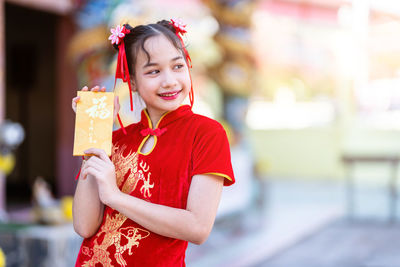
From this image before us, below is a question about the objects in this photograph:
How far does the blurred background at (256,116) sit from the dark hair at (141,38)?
0.61 meters

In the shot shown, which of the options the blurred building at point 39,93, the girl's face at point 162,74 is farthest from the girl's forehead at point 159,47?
the blurred building at point 39,93

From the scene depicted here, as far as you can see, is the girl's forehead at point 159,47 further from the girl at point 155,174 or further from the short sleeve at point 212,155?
the short sleeve at point 212,155

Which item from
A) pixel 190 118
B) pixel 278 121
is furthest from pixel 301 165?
pixel 190 118

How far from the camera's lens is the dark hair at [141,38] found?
1.21m

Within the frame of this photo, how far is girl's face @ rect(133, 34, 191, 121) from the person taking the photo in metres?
1.19

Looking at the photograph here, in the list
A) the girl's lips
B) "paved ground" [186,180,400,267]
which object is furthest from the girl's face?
"paved ground" [186,180,400,267]

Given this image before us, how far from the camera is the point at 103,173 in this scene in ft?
3.76

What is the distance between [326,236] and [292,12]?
5.46 metres

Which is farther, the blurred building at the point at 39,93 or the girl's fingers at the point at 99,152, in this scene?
the blurred building at the point at 39,93

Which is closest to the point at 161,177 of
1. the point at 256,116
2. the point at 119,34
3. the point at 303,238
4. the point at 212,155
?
the point at 212,155

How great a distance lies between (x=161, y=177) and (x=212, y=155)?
115mm

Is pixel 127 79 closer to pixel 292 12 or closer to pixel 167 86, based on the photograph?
pixel 167 86

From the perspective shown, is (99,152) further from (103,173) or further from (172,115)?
(172,115)

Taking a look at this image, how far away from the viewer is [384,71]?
362 inches
